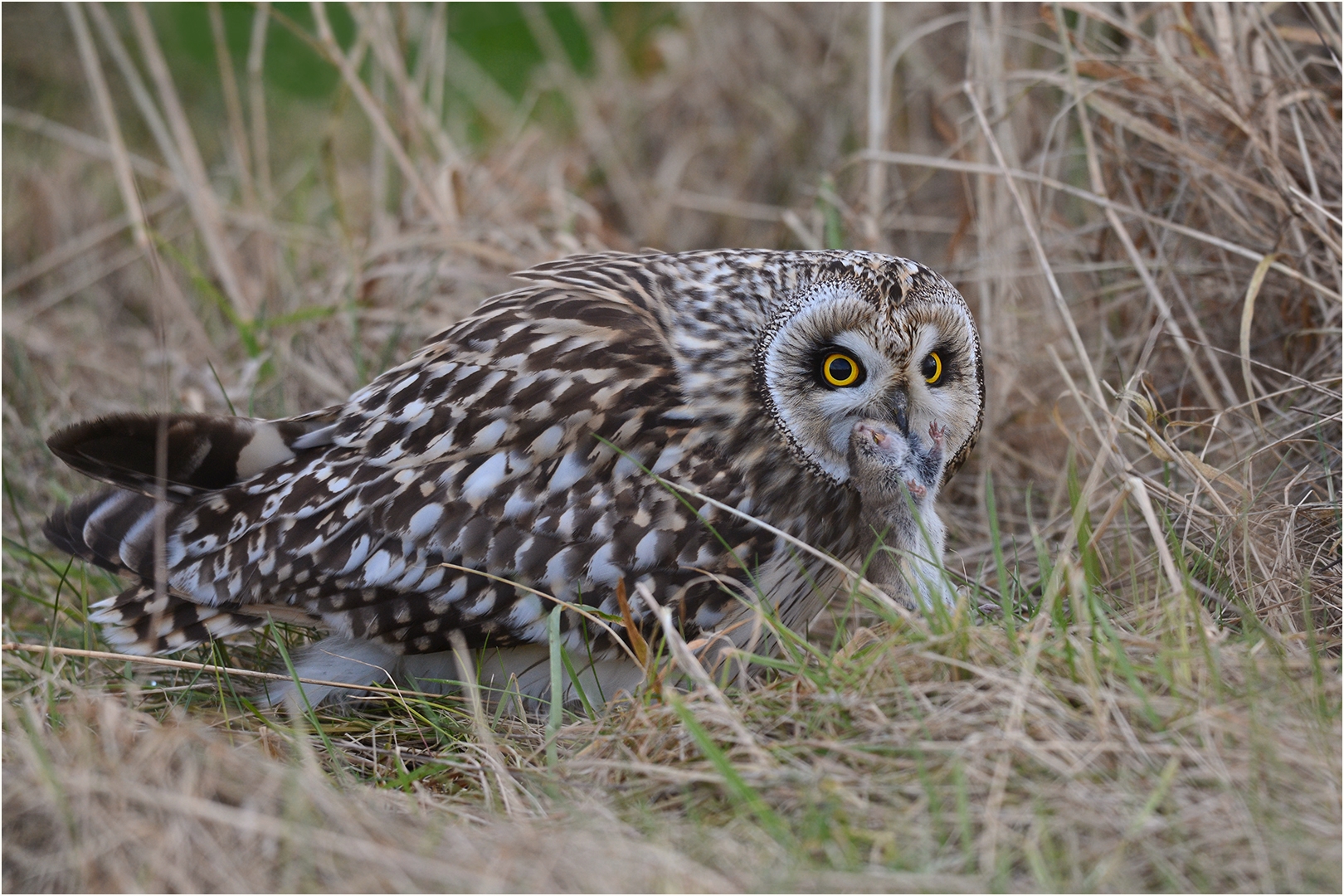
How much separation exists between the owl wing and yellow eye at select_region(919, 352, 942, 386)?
41 centimetres

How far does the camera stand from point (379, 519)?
84.7 inches

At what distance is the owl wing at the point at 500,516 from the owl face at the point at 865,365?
183 mm

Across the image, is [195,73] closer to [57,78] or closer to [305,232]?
[57,78]

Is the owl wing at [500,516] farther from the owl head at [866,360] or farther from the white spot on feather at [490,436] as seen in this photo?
the owl head at [866,360]

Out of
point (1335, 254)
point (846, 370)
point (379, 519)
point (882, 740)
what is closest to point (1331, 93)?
point (1335, 254)

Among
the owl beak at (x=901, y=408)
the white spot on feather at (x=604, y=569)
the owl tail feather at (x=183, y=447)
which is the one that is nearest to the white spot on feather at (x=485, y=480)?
the white spot on feather at (x=604, y=569)

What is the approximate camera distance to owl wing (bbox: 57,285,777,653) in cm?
211

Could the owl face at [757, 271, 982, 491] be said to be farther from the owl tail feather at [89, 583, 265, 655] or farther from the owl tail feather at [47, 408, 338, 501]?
the owl tail feather at [89, 583, 265, 655]

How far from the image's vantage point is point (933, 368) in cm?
210

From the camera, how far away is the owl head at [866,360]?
1.99 meters

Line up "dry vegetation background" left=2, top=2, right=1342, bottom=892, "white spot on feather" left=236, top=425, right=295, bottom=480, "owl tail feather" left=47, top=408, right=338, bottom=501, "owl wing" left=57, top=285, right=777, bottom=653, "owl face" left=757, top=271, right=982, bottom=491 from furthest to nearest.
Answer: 1. "white spot on feather" left=236, top=425, right=295, bottom=480
2. "owl tail feather" left=47, top=408, right=338, bottom=501
3. "owl wing" left=57, top=285, right=777, bottom=653
4. "owl face" left=757, top=271, right=982, bottom=491
5. "dry vegetation background" left=2, top=2, right=1342, bottom=892

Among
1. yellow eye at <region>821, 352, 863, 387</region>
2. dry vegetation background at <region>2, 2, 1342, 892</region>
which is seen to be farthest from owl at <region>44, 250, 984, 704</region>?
dry vegetation background at <region>2, 2, 1342, 892</region>

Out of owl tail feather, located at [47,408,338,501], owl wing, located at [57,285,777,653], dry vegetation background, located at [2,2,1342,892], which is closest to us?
dry vegetation background, located at [2,2,1342,892]

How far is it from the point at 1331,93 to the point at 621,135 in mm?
2885
